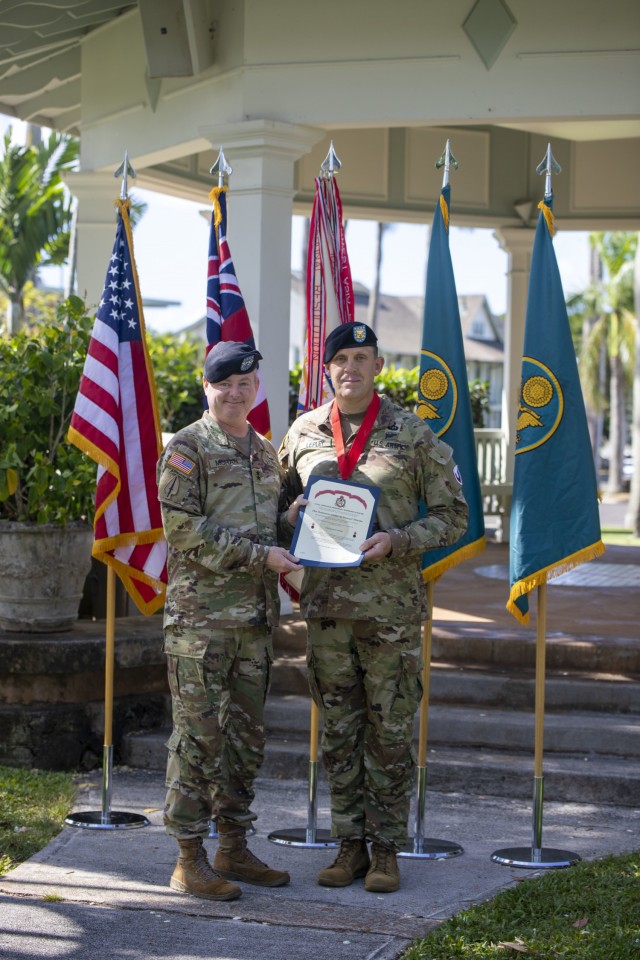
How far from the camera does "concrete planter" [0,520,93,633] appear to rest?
643cm

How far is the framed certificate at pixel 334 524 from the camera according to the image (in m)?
4.52

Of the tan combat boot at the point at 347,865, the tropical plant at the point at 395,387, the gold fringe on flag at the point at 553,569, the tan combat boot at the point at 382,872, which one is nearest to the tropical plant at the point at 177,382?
the tropical plant at the point at 395,387

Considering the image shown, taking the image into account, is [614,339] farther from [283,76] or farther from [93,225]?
[283,76]

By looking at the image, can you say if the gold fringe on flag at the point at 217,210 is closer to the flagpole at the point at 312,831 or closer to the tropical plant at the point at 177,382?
the flagpole at the point at 312,831

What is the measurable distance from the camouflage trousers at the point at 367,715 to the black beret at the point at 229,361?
3.29ft

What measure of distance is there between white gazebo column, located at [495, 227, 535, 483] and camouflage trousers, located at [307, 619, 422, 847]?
7490 mm

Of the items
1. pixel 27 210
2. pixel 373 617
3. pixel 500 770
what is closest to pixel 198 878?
pixel 373 617

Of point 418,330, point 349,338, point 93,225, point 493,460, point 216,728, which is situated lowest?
point 216,728

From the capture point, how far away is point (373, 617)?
4621 mm

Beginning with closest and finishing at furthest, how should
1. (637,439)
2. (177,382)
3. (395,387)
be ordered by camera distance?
(177,382) → (395,387) → (637,439)

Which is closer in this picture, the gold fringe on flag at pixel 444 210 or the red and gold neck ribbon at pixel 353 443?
the red and gold neck ribbon at pixel 353 443

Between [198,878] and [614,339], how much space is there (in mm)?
44493

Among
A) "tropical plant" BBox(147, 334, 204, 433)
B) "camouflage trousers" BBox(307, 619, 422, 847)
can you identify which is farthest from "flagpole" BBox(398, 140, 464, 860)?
"tropical plant" BBox(147, 334, 204, 433)

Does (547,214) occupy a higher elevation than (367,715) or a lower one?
higher
